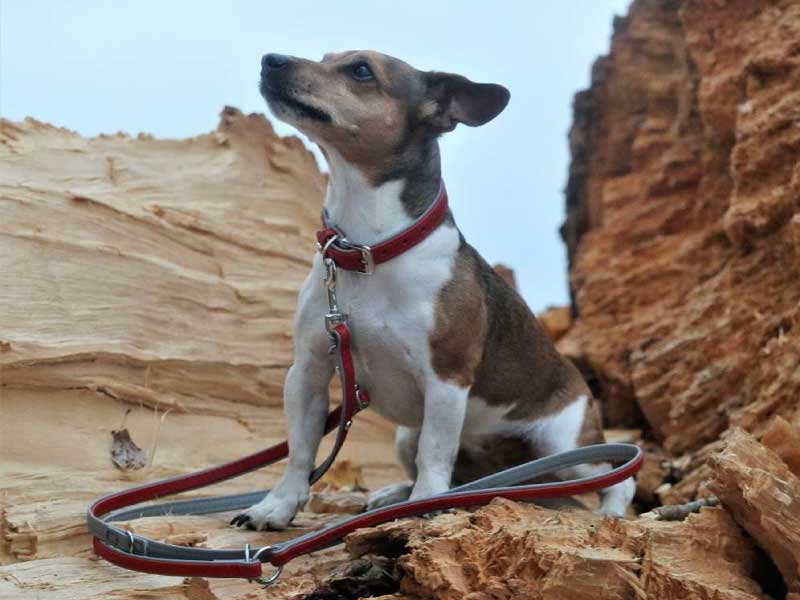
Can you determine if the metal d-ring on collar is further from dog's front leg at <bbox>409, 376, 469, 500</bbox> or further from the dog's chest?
dog's front leg at <bbox>409, 376, 469, 500</bbox>

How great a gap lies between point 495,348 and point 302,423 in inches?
39.4

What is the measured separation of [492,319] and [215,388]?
177 centimetres

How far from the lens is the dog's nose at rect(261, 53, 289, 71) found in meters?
4.19

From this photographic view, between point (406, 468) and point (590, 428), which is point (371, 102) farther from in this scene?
point (590, 428)

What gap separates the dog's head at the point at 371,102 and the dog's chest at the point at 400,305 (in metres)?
0.43

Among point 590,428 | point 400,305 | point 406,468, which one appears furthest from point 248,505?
point 590,428

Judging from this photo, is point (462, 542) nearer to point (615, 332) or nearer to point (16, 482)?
point (16, 482)

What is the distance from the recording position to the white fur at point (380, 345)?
431 centimetres

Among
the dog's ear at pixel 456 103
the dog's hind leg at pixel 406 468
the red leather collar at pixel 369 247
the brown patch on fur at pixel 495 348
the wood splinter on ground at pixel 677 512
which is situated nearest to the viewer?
the wood splinter on ground at pixel 677 512

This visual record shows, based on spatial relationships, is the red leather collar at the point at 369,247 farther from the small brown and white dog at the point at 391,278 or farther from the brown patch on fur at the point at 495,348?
the brown patch on fur at the point at 495,348

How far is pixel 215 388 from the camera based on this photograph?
570cm

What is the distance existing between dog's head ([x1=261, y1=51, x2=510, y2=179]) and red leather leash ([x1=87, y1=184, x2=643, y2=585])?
0.33m

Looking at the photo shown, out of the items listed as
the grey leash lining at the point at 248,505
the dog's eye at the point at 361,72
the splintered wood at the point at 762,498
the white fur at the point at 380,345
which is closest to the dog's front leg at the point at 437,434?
the white fur at the point at 380,345

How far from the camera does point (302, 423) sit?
4566mm
